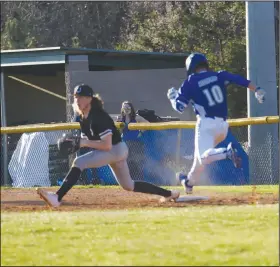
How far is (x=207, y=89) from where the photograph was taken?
10227 mm

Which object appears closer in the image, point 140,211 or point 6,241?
point 6,241

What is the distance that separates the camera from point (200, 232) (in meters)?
7.20

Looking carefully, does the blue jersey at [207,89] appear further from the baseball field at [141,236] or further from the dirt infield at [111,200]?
the baseball field at [141,236]

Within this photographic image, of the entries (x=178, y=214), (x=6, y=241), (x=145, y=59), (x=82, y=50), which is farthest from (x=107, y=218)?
(x=145, y=59)

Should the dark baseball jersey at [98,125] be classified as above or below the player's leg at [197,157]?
above

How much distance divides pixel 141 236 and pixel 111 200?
156 inches

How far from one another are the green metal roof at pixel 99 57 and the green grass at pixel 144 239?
12021 mm

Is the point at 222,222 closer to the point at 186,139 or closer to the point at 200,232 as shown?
the point at 200,232

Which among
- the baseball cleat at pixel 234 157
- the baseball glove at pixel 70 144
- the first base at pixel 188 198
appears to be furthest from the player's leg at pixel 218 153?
the baseball glove at pixel 70 144

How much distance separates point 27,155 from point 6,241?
8.48 metres

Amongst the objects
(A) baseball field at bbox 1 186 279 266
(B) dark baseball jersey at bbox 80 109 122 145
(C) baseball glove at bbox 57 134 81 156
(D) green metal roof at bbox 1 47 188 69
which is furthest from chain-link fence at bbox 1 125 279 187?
(A) baseball field at bbox 1 186 279 266

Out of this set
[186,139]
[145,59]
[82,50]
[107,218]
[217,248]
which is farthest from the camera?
[145,59]

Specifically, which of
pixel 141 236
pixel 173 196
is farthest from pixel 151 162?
pixel 141 236

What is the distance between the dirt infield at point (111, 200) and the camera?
385 inches
